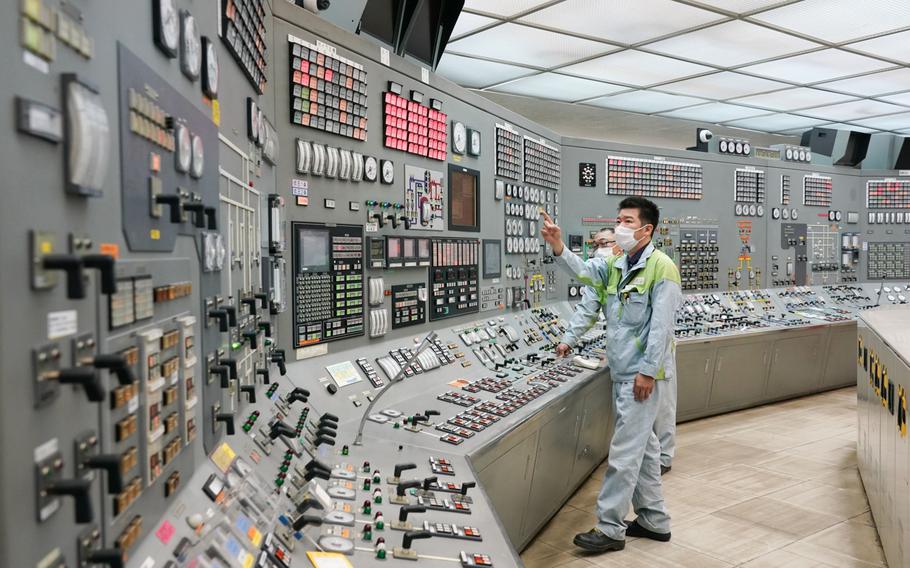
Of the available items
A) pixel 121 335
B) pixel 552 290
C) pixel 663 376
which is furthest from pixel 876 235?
pixel 121 335

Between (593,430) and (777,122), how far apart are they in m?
5.63

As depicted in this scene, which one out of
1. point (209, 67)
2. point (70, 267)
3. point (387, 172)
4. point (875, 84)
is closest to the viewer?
point (70, 267)

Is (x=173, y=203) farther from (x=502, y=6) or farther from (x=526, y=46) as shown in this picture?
(x=526, y=46)

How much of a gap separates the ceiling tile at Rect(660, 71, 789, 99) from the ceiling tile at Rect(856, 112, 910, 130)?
2.30 meters

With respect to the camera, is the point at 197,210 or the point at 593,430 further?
the point at 593,430

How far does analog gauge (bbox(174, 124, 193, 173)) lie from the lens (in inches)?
48.7

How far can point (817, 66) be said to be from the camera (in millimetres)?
5285

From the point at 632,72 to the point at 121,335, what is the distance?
5262 millimetres

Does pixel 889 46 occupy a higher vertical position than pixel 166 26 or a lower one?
higher

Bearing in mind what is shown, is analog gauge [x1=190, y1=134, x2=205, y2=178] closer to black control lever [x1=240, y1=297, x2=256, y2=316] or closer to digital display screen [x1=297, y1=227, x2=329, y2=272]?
black control lever [x1=240, y1=297, x2=256, y2=316]

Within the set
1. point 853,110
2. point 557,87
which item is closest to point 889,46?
point 853,110

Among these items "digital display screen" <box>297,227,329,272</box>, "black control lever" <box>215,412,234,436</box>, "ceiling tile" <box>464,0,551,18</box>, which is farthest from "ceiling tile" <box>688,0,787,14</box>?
"black control lever" <box>215,412,234,436</box>

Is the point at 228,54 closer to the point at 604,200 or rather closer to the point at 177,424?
the point at 177,424

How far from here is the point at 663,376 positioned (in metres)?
2.85
